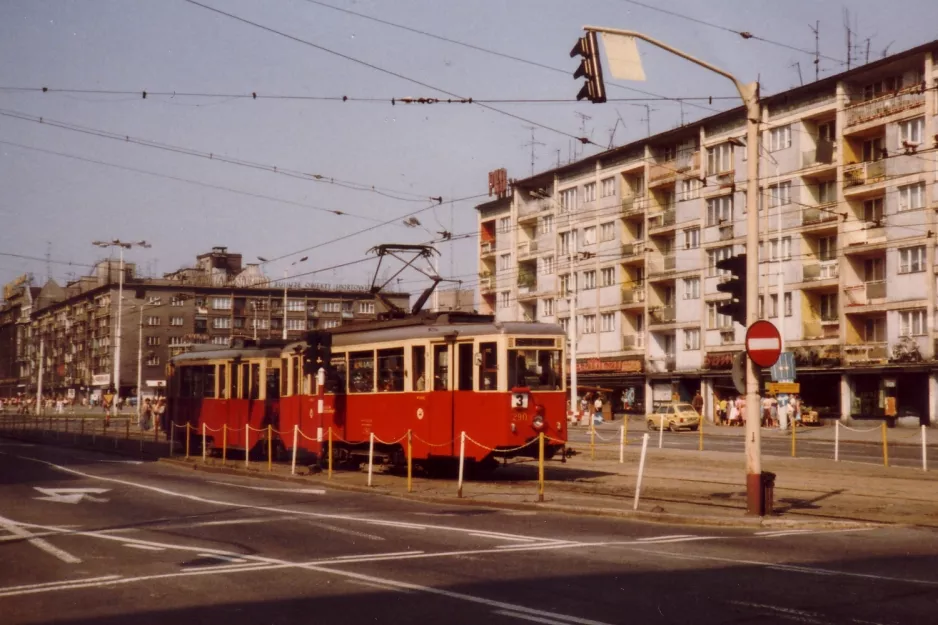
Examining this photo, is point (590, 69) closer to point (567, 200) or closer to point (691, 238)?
point (691, 238)

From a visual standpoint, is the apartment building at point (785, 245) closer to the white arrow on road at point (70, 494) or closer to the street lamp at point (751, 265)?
the street lamp at point (751, 265)

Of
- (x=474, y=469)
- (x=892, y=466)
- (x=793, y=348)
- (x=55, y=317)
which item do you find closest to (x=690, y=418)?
(x=793, y=348)

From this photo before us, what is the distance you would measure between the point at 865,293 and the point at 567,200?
2578 cm

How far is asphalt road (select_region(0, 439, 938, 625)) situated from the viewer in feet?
26.5

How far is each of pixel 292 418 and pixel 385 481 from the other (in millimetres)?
5672

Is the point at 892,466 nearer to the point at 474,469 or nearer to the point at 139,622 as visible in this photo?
the point at 474,469

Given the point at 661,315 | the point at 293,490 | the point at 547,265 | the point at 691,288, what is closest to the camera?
the point at 293,490

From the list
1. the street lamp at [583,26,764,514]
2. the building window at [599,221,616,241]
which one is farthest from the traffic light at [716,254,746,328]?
the building window at [599,221,616,241]

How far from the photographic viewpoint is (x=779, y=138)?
54.9 metres

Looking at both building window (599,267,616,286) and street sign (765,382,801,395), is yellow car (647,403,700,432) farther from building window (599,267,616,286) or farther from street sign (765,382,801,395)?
building window (599,267,616,286)

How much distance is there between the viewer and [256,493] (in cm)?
1964

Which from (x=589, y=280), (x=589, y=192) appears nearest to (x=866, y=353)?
(x=589, y=280)

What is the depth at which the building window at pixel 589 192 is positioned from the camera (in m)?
69.8

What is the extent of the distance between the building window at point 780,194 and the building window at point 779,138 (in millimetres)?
1943
